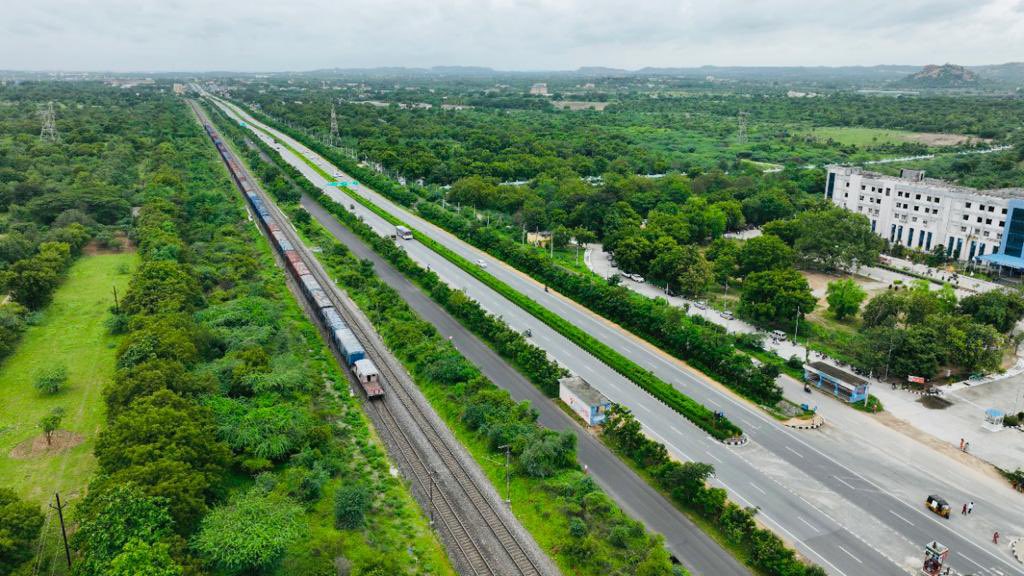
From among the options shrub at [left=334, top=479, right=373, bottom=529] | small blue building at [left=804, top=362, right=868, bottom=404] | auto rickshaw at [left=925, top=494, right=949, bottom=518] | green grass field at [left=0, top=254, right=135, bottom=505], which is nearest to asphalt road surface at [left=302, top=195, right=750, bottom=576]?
auto rickshaw at [left=925, top=494, right=949, bottom=518]

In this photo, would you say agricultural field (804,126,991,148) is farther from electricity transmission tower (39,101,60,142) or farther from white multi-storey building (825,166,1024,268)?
electricity transmission tower (39,101,60,142)

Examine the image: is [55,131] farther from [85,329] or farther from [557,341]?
[557,341]

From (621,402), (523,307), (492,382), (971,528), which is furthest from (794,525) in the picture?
(523,307)

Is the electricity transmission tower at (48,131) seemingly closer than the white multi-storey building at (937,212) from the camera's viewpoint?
No

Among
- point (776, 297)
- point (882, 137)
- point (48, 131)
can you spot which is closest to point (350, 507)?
point (776, 297)

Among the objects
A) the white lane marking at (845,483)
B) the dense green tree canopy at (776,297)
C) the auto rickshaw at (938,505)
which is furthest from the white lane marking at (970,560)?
the dense green tree canopy at (776,297)

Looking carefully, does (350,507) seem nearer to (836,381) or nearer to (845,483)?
(845,483)

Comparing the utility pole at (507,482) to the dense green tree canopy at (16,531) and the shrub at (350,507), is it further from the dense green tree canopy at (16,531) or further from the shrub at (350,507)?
the dense green tree canopy at (16,531)
